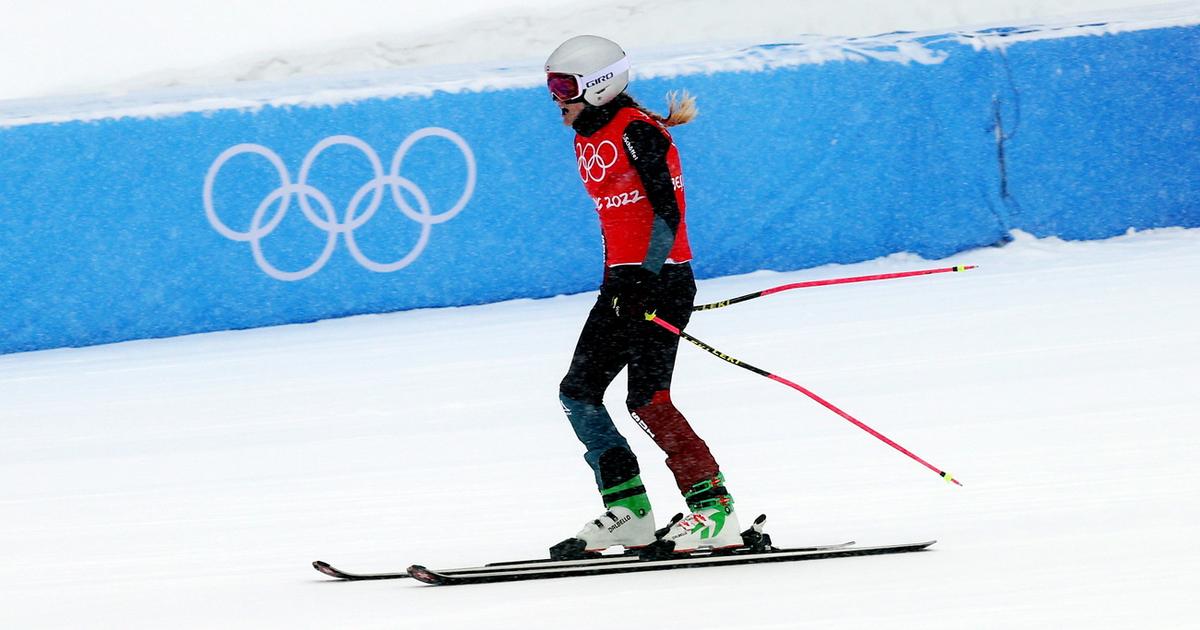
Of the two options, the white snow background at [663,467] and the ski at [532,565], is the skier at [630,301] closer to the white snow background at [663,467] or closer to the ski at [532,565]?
the ski at [532,565]

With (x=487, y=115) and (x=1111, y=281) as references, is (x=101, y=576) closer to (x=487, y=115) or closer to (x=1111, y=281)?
(x=487, y=115)

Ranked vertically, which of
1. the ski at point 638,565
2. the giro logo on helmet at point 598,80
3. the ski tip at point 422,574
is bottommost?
the ski at point 638,565

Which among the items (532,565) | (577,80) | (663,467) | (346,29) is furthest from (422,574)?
(346,29)

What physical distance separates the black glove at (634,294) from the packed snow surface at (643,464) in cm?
69

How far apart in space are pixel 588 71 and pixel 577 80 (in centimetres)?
4

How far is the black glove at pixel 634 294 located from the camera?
3609 millimetres

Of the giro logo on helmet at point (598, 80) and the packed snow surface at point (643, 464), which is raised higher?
the giro logo on helmet at point (598, 80)

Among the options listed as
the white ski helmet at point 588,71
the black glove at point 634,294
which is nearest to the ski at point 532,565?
the black glove at point 634,294

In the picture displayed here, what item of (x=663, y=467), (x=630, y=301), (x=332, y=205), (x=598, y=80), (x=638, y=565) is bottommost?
(x=638, y=565)

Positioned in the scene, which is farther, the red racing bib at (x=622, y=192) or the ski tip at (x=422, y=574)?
the red racing bib at (x=622, y=192)

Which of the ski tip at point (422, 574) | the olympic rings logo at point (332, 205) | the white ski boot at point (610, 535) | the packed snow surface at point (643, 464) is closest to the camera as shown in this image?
the packed snow surface at point (643, 464)

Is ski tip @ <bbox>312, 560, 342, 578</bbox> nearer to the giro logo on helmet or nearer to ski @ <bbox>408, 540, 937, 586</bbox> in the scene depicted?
ski @ <bbox>408, 540, 937, 586</bbox>

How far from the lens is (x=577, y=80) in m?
3.64

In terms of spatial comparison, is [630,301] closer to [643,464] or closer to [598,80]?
[598,80]
